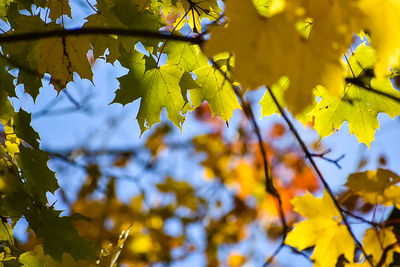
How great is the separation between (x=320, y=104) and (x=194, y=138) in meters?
7.33

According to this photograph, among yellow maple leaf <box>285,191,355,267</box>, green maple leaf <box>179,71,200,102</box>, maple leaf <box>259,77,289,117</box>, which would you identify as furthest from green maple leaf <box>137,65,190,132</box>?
yellow maple leaf <box>285,191,355,267</box>

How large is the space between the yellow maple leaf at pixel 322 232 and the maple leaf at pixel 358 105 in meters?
0.35

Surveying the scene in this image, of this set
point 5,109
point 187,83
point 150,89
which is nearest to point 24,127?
point 5,109

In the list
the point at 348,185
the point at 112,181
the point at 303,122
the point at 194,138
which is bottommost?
the point at 348,185

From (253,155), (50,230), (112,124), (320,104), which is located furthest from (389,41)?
(253,155)

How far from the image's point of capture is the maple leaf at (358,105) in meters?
1.84

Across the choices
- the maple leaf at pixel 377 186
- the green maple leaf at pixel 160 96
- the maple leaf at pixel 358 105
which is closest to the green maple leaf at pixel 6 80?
the green maple leaf at pixel 160 96

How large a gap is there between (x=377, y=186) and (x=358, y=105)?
39cm

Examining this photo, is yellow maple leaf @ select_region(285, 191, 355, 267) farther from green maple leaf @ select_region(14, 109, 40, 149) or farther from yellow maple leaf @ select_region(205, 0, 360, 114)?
green maple leaf @ select_region(14, 109, 40, 149)

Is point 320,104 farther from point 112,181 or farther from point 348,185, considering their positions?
point 112,181

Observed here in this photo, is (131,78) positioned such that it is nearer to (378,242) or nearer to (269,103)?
(269,103)

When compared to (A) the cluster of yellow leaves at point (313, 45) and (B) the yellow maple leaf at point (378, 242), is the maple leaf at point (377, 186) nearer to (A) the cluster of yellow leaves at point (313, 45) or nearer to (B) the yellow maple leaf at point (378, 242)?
(B) the yellow maple leaf at point (378, 242)

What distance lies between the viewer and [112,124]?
7711mm

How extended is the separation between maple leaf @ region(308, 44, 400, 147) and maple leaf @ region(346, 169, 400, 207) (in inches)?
7.7
